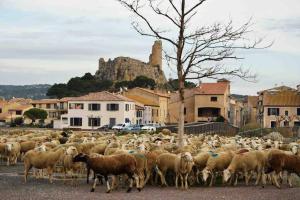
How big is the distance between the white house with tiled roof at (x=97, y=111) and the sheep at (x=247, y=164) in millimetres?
64515

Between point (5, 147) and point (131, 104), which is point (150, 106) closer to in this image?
point (131, 104)

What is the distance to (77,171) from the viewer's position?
2373cm

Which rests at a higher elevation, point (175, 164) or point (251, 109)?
point (251, 109)

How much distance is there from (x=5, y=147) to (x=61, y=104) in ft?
284

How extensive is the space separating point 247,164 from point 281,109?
6886 cm

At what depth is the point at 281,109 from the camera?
87812mm

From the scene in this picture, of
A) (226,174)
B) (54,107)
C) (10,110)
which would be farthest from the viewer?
(10,110)

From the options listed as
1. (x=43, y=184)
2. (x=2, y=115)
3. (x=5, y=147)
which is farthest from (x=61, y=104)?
(x=43, y=184)

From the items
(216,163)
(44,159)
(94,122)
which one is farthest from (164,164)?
(94,122)

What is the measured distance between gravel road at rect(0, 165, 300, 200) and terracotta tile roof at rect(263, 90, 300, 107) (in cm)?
6833

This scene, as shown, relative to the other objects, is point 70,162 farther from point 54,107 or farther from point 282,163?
point 54,107

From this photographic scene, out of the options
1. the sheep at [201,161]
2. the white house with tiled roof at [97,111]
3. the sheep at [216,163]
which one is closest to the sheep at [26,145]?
the sheep at [201,161]

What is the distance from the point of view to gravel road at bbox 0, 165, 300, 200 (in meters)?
18.4

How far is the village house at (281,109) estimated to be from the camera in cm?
8662
